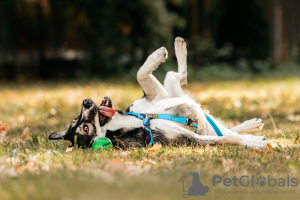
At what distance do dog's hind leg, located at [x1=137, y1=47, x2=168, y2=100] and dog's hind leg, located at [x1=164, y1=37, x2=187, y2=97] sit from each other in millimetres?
355

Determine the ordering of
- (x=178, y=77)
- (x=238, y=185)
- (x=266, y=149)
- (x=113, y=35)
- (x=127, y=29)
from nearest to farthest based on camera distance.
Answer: (x=238, y=185)
(x=266, y=149)
(x=178, y=77)
(x=113, y=35)
(x=127, y=29)

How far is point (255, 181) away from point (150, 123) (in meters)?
1.25

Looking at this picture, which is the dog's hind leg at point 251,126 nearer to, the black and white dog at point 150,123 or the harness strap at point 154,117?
the black and white dog at point 150,123

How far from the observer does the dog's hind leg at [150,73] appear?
3.55 metres

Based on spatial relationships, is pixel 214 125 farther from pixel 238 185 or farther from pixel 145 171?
pixel 238 185

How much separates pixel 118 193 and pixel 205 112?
220 centimetres

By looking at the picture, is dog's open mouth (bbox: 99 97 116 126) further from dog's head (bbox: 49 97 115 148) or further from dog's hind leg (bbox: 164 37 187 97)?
dog's hind leg (bbox: 164 37 187 97)

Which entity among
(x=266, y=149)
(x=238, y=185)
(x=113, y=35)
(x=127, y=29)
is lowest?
(x=238, y=185)

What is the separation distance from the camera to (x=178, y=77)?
4.35 metres

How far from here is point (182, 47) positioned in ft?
14.9

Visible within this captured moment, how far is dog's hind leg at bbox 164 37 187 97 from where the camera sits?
13.2ft

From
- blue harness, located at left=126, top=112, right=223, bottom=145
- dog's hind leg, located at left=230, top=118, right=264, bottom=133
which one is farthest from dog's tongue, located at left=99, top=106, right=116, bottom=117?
dog's hind leg, located at left=230, top=118, right=264, bottom=133

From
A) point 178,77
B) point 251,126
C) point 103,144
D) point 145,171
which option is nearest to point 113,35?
point 178,77

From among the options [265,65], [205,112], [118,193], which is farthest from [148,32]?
[118,193]
